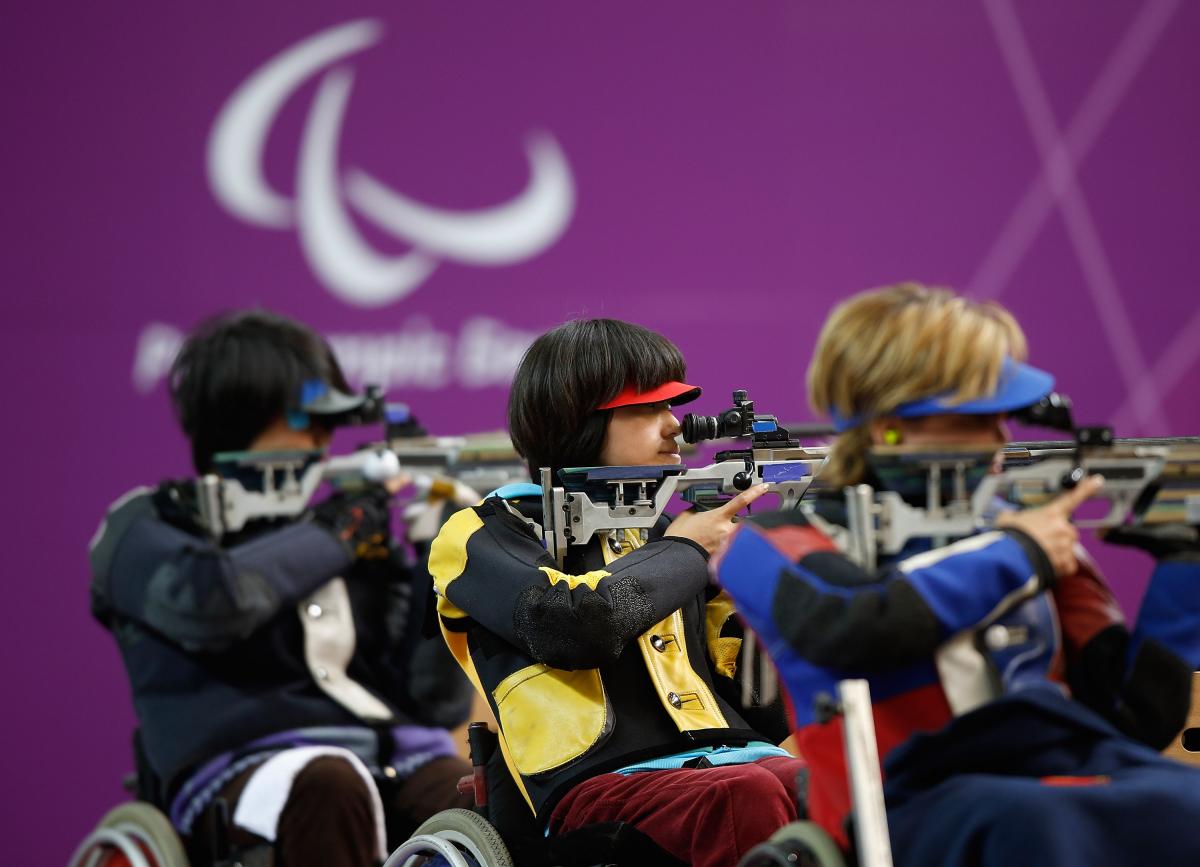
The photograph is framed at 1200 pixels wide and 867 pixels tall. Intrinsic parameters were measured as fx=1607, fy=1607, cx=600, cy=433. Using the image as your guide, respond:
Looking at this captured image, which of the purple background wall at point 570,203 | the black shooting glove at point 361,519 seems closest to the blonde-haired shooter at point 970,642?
the black shooting glove at point 361,519

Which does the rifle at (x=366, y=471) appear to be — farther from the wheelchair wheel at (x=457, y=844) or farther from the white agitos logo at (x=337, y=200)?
the wheelchair wheel at (x=457, y=844)

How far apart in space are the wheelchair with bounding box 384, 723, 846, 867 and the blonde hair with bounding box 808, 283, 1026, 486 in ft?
1.70

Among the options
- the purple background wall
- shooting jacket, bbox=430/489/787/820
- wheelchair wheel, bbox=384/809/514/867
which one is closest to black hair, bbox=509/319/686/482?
shooting jacket, bbox=430/489/787/820

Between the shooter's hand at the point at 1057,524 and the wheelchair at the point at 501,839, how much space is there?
0.46m

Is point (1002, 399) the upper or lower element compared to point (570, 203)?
lower

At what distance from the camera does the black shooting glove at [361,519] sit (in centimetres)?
366

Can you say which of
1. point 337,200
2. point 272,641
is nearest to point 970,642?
point 272,641

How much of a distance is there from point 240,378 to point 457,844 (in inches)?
61.5

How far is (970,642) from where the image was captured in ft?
6.02

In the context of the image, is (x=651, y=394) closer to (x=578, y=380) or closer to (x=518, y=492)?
(x=578, y=380)

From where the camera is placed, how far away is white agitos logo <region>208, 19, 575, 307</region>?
→ 471 centimetres

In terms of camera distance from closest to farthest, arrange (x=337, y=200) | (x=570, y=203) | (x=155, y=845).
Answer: (x=155, y=845) < (x=337, y=200) < (x=570, y=203)

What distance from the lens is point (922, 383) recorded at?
192 cm

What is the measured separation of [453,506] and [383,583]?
0.24 meters
